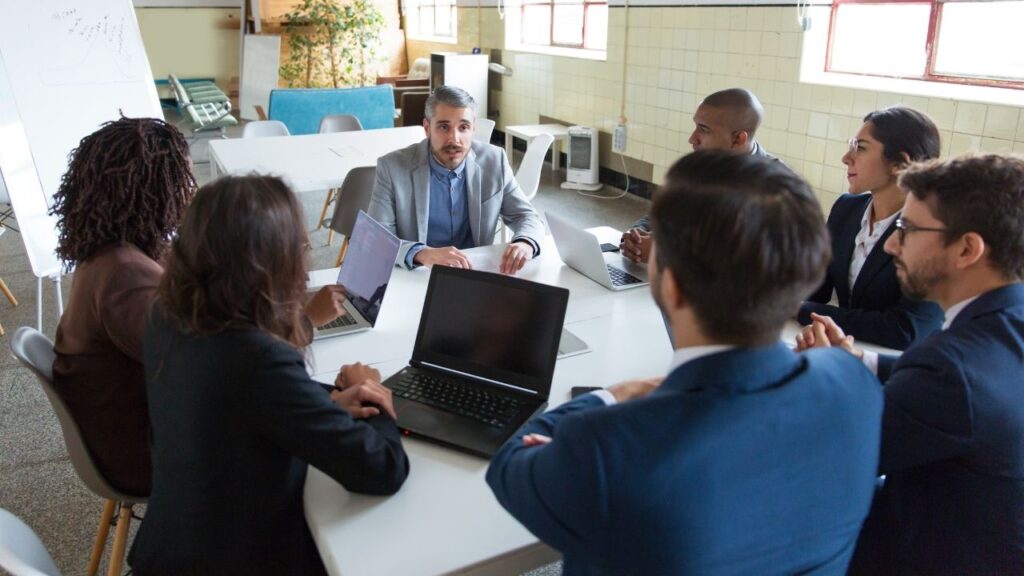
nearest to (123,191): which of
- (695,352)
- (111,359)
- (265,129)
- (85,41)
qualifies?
(111,359)

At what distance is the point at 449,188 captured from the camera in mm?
2785

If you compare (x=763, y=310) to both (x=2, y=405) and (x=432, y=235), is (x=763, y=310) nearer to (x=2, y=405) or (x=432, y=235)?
(x=432, y=235)

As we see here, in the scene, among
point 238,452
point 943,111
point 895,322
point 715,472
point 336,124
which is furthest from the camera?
point 336,124

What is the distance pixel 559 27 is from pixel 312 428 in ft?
21.6

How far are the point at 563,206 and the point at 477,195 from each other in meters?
3.32

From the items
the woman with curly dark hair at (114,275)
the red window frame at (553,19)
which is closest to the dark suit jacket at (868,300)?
the woman with curly dark hair at (114,275)

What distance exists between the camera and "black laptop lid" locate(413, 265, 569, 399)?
153cm

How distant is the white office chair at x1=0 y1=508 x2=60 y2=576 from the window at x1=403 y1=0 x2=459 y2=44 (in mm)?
8397

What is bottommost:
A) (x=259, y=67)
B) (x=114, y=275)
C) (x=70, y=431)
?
(x=70, y=431)

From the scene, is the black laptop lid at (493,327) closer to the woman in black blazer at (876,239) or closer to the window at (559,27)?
the woman in black blazer at (876,239)

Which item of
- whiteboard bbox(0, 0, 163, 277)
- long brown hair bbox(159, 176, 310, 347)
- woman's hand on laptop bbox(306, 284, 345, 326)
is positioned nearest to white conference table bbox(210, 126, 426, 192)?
whiteboard bbox(0, 0, 163, 277)

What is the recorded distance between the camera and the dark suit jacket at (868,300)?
1.80m

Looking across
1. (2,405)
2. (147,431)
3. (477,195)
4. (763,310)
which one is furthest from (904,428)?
(2,405)

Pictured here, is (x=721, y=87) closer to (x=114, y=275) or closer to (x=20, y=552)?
(x=114, y=275)
